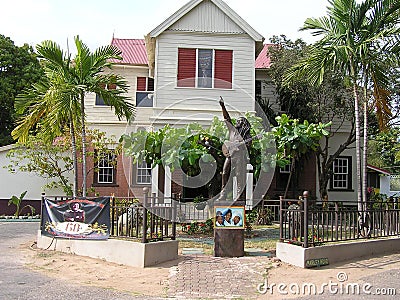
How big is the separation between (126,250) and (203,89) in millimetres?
10007

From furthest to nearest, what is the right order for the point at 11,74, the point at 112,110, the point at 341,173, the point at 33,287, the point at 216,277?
the point at 11,74, the point at 341,173, the point at 112,110, the point at 216,277, the point at 33,287

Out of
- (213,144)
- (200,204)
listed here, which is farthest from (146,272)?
(200,204)

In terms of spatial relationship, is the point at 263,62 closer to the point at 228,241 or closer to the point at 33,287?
the point at 228,241

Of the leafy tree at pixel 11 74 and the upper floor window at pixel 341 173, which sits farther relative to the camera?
the leafy tree at pixel 11 74

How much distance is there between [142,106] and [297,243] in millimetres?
12865

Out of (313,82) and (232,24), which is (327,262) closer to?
(313,82)

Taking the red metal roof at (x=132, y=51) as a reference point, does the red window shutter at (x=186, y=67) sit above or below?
below

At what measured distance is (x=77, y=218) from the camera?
1237 cm

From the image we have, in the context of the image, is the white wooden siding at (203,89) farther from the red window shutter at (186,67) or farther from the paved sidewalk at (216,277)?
the paved sidewalk at (216,277)

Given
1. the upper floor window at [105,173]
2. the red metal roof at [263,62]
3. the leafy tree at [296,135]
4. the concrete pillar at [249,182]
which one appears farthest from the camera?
the red metal roof at [263,62]

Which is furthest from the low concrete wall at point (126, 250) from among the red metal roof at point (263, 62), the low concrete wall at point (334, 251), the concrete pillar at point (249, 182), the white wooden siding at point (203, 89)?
the red metal roof at point (263, 62)

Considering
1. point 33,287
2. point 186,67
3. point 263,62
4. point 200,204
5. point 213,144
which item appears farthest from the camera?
point 263,62

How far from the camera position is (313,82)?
15281 mm

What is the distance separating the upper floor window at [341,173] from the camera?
23.5 meters
